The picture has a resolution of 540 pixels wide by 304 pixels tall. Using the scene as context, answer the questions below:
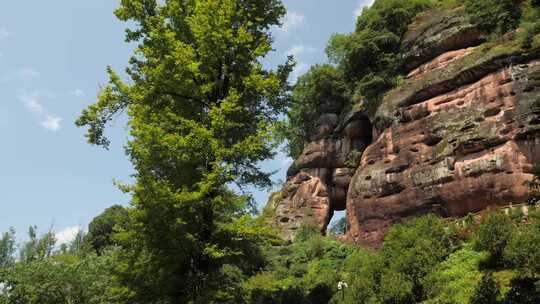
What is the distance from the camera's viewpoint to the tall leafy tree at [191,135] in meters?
11.2

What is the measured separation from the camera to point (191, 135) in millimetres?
11375

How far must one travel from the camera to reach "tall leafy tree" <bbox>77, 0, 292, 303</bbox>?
11.2m

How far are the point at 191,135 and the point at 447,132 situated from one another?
20436 mm

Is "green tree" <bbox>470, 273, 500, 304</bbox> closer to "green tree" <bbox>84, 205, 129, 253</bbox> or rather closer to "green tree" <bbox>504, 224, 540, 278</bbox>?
"green tree" <bbox>504, 224, 540, 278</bbox>

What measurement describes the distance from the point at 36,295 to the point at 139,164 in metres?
16.2

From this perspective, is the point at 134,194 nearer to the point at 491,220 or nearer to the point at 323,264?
the point at 491,220

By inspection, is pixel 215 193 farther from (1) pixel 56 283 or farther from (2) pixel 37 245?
(2) pixel 37 245

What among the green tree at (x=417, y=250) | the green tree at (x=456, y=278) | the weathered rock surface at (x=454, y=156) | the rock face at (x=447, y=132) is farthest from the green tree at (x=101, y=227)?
the green tree at (x=456, y=278)

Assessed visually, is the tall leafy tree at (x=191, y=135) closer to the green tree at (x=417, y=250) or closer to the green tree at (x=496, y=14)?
the green tree at (x=417, y=250)

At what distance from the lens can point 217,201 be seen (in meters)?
11.2

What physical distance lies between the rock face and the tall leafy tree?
13.4 meters

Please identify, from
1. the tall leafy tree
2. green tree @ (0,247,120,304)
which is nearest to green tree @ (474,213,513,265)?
the tall leafy tree

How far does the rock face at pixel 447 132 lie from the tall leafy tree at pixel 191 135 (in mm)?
13385

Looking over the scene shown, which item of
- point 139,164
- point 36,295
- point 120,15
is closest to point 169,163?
point 139,164
